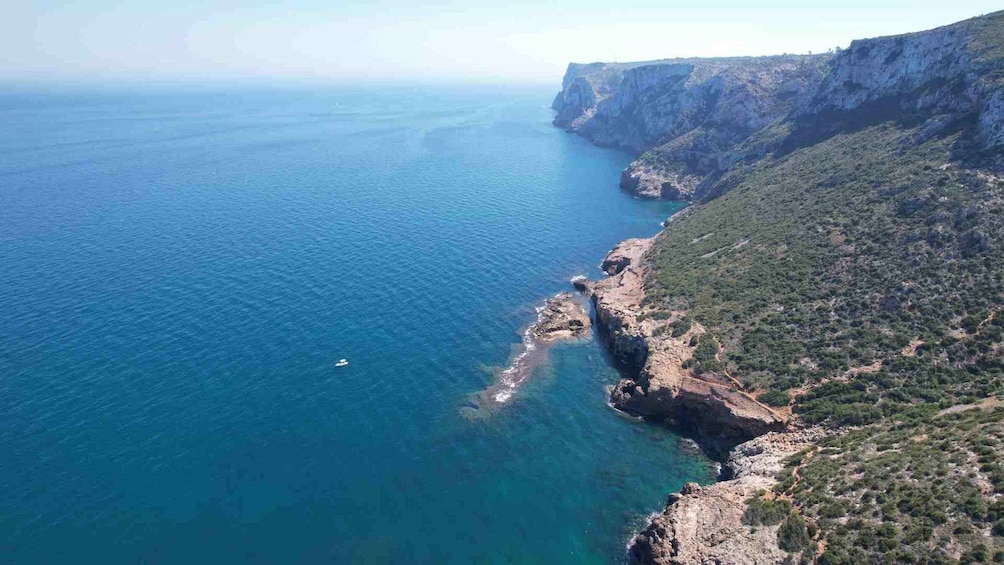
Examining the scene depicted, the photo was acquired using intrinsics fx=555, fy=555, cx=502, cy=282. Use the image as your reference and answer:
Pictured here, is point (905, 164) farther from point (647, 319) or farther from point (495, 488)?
point (495, 488)

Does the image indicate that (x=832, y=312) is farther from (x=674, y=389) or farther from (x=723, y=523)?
(x=723, y=523)

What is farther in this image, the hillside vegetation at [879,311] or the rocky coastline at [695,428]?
the rocky coastline at [695,428]

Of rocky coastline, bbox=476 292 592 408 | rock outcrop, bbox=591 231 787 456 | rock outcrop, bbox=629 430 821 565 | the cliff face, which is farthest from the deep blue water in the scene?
the cliff face

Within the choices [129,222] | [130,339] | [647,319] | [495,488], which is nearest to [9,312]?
[130,339]

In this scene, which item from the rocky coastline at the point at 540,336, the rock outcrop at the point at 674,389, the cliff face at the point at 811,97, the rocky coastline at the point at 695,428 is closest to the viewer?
the rocky coastline at the point at 695,428

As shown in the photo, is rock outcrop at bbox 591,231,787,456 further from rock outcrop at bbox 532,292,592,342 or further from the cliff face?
the cliff face

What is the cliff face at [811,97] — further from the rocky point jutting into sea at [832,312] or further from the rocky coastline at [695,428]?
the rocky coastline at [695,428]

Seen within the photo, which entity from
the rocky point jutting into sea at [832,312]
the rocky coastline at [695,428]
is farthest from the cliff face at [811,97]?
the rocky coastline at [695,428]
